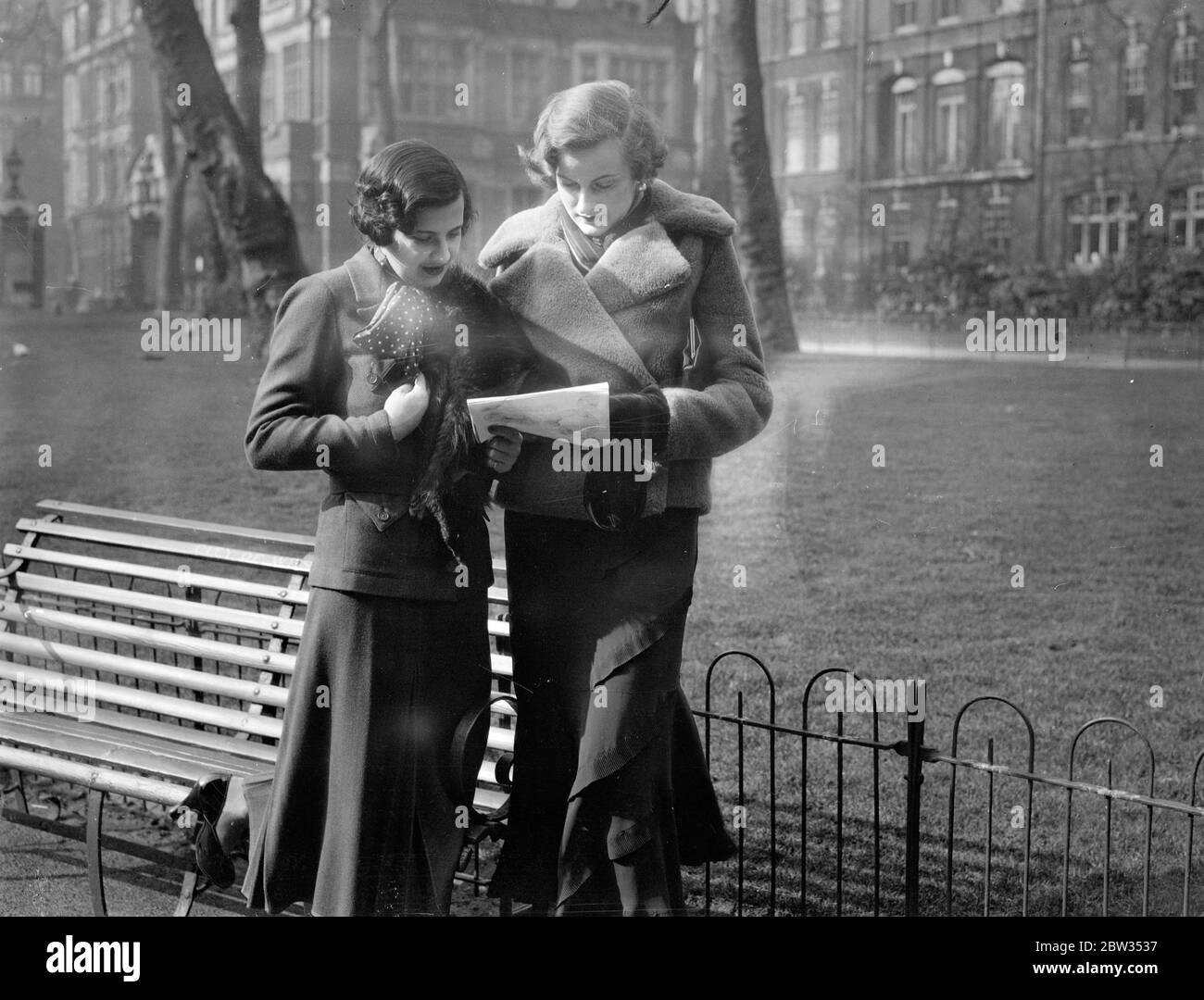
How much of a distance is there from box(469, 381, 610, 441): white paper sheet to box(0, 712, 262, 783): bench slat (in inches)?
46.1

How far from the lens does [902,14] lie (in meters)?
3.88

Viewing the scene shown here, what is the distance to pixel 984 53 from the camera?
3863 mm

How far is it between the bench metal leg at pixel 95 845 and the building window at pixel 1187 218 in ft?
10.4

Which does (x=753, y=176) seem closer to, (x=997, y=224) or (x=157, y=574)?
(x=997, y=224)

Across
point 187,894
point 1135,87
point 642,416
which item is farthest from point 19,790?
point 1135,87

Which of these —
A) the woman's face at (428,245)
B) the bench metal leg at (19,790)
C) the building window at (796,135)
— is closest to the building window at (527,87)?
the building window at (796,135)

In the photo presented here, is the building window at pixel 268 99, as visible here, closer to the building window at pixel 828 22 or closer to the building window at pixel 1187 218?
the building window at pixel 828 22

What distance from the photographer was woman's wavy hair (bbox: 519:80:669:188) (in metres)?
3.10

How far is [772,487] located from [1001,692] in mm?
1034

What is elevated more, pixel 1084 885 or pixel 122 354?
pixel 122 354

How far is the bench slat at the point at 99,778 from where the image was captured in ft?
11.8
